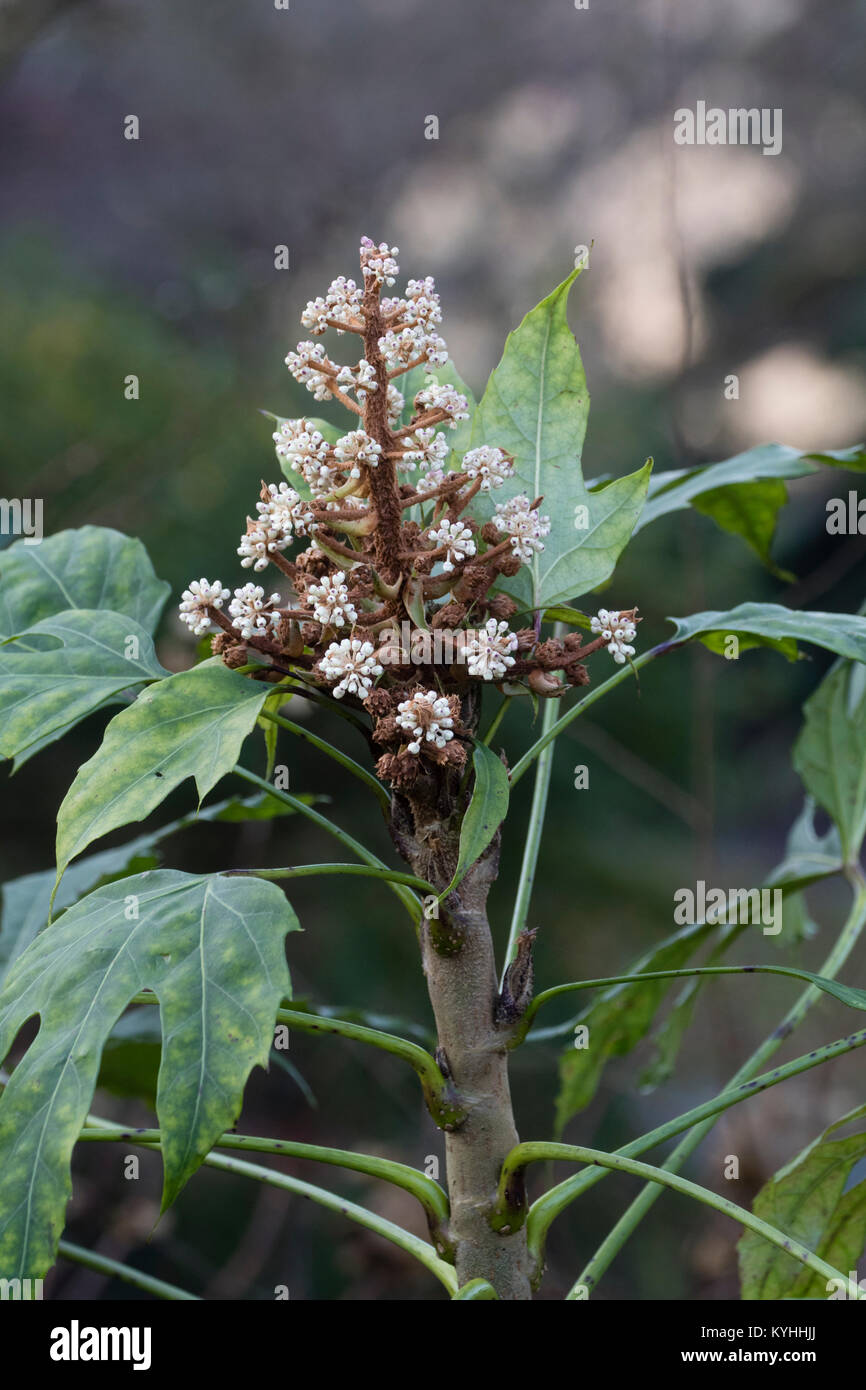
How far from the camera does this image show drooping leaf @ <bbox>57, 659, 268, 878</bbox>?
0.34m

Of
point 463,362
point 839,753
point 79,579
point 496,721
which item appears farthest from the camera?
point 463,362

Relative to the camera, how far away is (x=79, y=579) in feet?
1.74

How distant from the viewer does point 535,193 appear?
1479 mm

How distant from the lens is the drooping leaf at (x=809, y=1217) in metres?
0.49

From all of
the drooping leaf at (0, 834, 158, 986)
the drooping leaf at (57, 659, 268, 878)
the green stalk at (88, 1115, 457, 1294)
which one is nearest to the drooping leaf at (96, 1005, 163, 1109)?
the drooping leaf at (0, 834, 158, 986)

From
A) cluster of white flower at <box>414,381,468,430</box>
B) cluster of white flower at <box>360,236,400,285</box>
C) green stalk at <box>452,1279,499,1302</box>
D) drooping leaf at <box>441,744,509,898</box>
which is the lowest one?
green stalk at <box>452,1279,499,1302</box>

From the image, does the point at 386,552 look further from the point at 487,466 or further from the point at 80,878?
the point at 80,878

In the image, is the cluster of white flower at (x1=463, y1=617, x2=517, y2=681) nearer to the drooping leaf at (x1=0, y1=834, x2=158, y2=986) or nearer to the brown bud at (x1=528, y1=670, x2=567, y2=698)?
the brown bud at (x1=528, y1=670, x2=567, y2=698)

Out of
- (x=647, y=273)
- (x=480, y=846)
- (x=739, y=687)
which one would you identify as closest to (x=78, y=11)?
(x=647, y=273)

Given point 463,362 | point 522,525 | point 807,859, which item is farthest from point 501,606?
point 463,362

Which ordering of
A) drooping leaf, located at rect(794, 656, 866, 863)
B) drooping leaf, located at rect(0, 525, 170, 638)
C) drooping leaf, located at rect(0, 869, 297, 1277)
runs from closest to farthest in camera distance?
1. drooping leaf, located at rect(0, 869, 297, 1277)
2. drooping leaf, located at rect(0, 525, 170, 638)
3. drooping leaf, located at rect(794, 656, 866, 863)

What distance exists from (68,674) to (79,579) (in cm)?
13

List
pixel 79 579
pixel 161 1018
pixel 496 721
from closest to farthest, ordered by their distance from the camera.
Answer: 1. pixel 161 1018
2. pixel 496 721
3. pixel 79 579

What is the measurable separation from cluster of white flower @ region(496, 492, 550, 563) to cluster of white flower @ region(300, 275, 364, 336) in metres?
0.08
